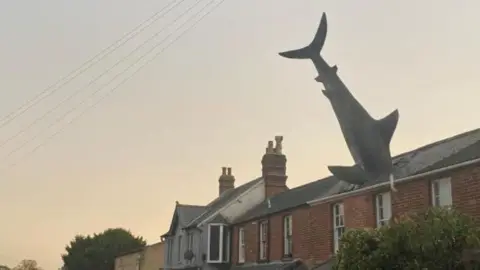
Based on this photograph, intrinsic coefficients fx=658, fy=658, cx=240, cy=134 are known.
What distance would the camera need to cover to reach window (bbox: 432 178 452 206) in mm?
17623

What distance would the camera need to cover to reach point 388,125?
2206 cm

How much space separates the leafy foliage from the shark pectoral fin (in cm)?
804

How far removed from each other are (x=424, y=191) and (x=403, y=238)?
5.84 metres

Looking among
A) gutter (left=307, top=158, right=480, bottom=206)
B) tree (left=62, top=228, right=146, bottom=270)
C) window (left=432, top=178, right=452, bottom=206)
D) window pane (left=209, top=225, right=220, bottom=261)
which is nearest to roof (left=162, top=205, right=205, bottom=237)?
window pane (left=209, top=225, right=220, bottom=261)

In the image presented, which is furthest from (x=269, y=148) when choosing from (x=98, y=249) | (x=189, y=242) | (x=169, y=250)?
(x=98, y=249)

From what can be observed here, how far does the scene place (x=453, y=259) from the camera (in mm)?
12414

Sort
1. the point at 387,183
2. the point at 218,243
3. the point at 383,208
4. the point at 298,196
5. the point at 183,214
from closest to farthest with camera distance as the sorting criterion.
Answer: the point at 387,183, the point at 383,208, the point at 298,196, the point at 218,243, the point at 183,214

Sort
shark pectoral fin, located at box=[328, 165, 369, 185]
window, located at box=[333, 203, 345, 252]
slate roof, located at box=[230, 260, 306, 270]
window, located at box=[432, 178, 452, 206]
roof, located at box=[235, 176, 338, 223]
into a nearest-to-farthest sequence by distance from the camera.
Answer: window, located at box=[432, 178, 452, 206]
shark pectoral fin, located at box=[328, 165, 369, 185]
window, located at box=[333, 203, 345, 252]
slate roof, located at box=[230, 260, 306, 270]
roof, located at box=[235, 176, 338, 223]

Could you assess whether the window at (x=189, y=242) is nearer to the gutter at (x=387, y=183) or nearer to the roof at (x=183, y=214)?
the roof at (x=183, y=214)

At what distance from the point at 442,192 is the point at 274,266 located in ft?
37.4

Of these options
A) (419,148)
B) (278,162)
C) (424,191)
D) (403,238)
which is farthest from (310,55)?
(278,162)

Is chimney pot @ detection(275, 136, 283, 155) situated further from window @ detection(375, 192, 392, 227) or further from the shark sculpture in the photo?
window @ detection(375, 192, 392, 227)

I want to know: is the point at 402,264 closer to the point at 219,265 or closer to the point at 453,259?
the point at 453,259

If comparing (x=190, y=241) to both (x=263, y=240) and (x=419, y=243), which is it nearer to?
(x=263, y=240)
